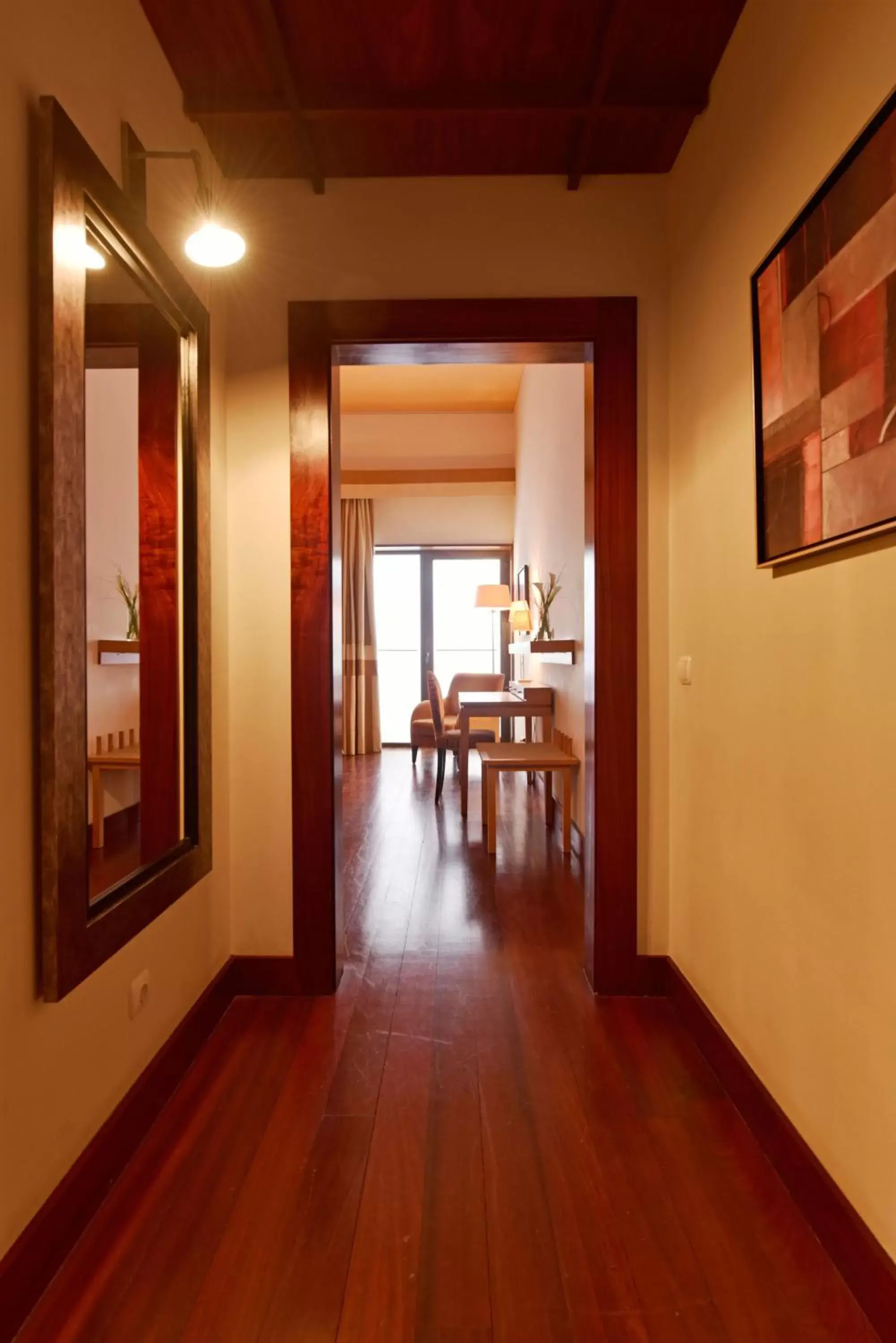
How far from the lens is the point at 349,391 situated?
7051mm

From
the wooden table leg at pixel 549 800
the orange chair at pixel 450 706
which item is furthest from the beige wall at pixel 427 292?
the orange chair at pixel 450 706

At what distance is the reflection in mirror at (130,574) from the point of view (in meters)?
1.49

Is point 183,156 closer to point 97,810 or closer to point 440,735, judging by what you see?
point 97,810

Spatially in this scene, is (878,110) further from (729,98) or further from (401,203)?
(401,203)

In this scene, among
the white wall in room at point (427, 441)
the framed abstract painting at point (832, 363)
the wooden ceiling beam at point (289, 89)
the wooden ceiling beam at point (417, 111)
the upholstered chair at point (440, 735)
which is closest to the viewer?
the framed abstract painting at point (832, 363)

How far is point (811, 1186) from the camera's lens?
54.2 inches

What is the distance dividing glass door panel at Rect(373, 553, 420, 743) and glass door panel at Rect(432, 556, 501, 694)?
0.25m

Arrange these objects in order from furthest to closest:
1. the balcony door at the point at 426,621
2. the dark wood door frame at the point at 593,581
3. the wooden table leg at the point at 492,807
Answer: the balcony door at the point at 426,621 → the wooden table leg at the point at 492,807 → the dark wood door frame at the point at 593,581

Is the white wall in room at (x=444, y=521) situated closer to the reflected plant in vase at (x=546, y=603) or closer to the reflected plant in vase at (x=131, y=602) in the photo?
the reflected plant in vase at (x=546, y=603)

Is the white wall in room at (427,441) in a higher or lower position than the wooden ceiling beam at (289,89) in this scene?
higher

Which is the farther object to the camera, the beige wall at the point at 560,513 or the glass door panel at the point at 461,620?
the glass door panel at the point at 461,620

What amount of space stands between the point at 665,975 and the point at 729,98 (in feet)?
8.10

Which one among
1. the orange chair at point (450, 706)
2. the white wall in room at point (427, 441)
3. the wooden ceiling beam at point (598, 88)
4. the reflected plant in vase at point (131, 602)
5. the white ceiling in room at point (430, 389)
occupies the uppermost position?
the white ceiling in room at point (430, 389)

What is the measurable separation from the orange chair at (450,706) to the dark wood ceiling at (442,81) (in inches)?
194
